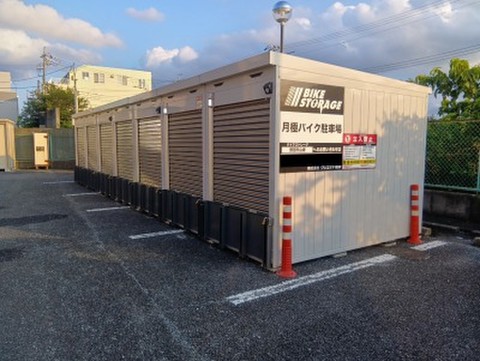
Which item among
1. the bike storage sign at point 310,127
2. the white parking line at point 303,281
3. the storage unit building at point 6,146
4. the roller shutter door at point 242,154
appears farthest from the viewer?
the storage unit building at point 6,146

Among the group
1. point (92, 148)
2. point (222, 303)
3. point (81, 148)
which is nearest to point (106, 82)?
point (81, 148)

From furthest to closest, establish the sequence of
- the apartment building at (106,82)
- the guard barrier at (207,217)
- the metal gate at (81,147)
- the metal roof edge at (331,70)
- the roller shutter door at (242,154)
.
A: the apartment building at (106,82)
the metal gate at (81,147)
the guard barrier at (207,217)
the roller shutter door at (242,154)
the metal roof edge at (331,70)

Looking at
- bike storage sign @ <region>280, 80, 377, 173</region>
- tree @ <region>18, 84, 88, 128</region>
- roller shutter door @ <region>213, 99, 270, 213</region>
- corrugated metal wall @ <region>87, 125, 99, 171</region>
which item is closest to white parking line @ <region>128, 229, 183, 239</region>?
roller shutter door @ <region>213, 99, 270, 213</region>

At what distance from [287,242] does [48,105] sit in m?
38.1

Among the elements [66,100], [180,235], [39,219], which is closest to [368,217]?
[180,235]

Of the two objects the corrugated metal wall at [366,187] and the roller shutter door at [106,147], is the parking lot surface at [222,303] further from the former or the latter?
the roller shutter door at [106,147]

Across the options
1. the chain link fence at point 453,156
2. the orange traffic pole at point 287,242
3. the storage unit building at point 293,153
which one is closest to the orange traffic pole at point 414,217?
the storage unit building at point 293,153

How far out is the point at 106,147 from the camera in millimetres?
11914

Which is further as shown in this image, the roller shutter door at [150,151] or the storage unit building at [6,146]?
the storage unit building at [6,146]

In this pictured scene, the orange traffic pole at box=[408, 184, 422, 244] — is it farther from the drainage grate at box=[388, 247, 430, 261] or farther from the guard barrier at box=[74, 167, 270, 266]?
the guard barrier at box=[74, 167, 270, 266]

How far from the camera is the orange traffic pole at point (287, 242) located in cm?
480

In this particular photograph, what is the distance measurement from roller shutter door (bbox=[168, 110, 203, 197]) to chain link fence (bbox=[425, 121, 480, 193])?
5.20m

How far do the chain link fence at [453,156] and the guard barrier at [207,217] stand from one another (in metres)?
4.86

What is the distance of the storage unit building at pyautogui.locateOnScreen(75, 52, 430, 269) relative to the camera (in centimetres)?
495
